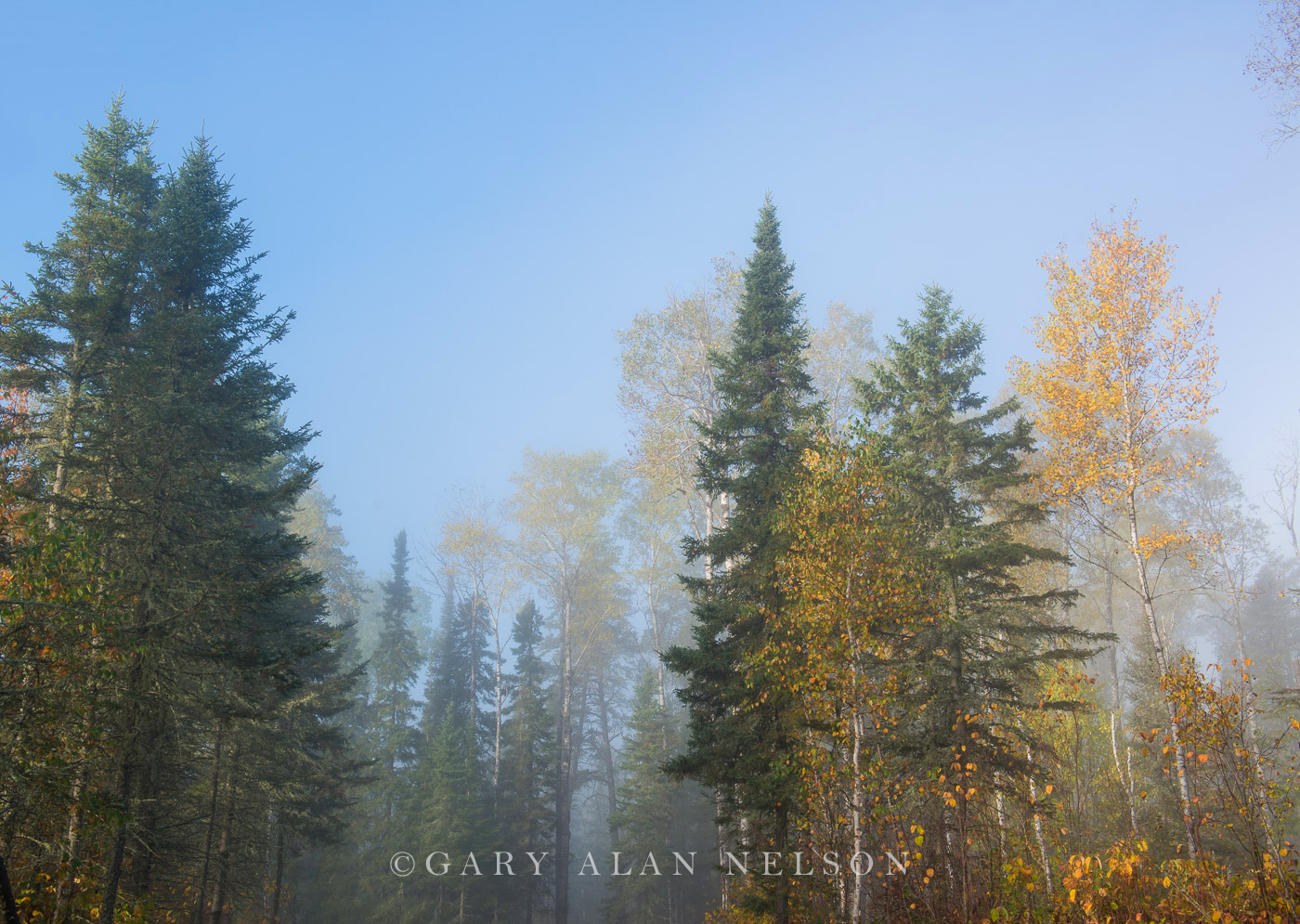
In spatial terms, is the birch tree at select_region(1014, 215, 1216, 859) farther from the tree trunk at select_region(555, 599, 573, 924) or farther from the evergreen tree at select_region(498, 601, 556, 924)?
the evergreen tree at select_region(498, 601, 556, 924)

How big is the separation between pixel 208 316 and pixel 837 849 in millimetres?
15742

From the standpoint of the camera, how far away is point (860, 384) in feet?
49.9

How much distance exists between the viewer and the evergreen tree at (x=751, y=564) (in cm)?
1277

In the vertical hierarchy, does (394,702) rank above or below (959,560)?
below

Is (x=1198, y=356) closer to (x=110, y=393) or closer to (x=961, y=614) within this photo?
(x=961, y=614)

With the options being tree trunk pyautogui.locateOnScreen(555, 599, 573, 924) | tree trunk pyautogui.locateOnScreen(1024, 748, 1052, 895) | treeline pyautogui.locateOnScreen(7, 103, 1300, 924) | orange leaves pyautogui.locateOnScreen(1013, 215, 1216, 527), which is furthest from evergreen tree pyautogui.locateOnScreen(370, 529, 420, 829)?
orange leaves pyautogui.locateOnScreen(1013, 215, 1216, 527)

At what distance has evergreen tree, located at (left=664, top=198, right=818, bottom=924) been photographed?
1277 centimetres

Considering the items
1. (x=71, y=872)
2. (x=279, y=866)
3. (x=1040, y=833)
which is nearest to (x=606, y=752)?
(x=279, y=866)

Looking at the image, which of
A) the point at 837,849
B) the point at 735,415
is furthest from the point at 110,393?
the point at 837,849

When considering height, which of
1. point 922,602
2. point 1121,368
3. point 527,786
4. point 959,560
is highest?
point 1121,368

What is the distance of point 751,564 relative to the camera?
46.3 ft

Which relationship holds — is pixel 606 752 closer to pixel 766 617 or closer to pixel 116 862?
pixel 766 617

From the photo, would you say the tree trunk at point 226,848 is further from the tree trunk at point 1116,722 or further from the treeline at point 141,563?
the tree trunk at point 1116,722

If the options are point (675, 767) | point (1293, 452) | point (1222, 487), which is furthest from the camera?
point (1222, 487)
